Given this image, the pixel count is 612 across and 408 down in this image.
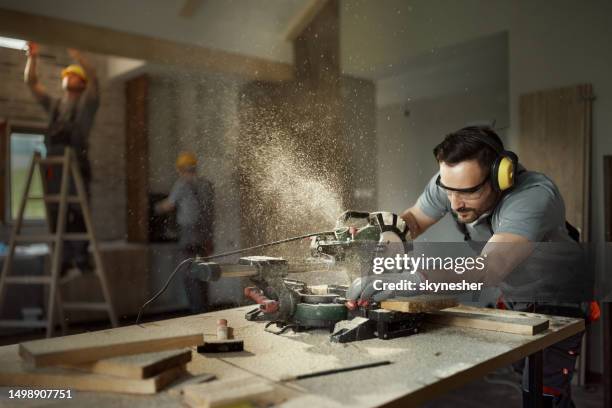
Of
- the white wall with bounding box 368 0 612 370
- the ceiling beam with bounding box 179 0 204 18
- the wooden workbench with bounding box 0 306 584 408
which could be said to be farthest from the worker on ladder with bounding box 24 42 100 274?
the wooden workbench with bounding box 0 306 584 408

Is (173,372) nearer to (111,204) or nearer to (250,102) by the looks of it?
(250,102)

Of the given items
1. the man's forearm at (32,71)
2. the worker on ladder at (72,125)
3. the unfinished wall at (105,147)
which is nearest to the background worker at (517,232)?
the man's forearm at (32,71)

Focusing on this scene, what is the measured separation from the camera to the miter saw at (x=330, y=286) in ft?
5.08

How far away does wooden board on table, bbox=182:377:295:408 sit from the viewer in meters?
0.99

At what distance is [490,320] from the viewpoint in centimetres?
165

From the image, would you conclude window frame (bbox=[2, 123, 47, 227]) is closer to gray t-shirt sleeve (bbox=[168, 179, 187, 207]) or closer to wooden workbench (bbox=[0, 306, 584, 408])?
gray t-shirt sleeve (bbox=[168, 179, 187, 207])

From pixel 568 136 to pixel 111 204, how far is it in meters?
5.00

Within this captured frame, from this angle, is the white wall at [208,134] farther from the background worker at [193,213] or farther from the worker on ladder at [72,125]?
the worker on ladder at [72,125]

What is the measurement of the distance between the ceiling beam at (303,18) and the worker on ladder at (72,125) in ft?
7.11

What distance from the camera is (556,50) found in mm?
3709

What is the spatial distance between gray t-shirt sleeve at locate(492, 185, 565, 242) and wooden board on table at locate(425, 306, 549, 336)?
0.33m

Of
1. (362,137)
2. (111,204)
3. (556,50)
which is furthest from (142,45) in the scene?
(556,50)

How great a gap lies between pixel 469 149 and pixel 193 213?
3163 millimetres

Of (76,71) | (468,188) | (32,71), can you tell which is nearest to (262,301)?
(468,188)
